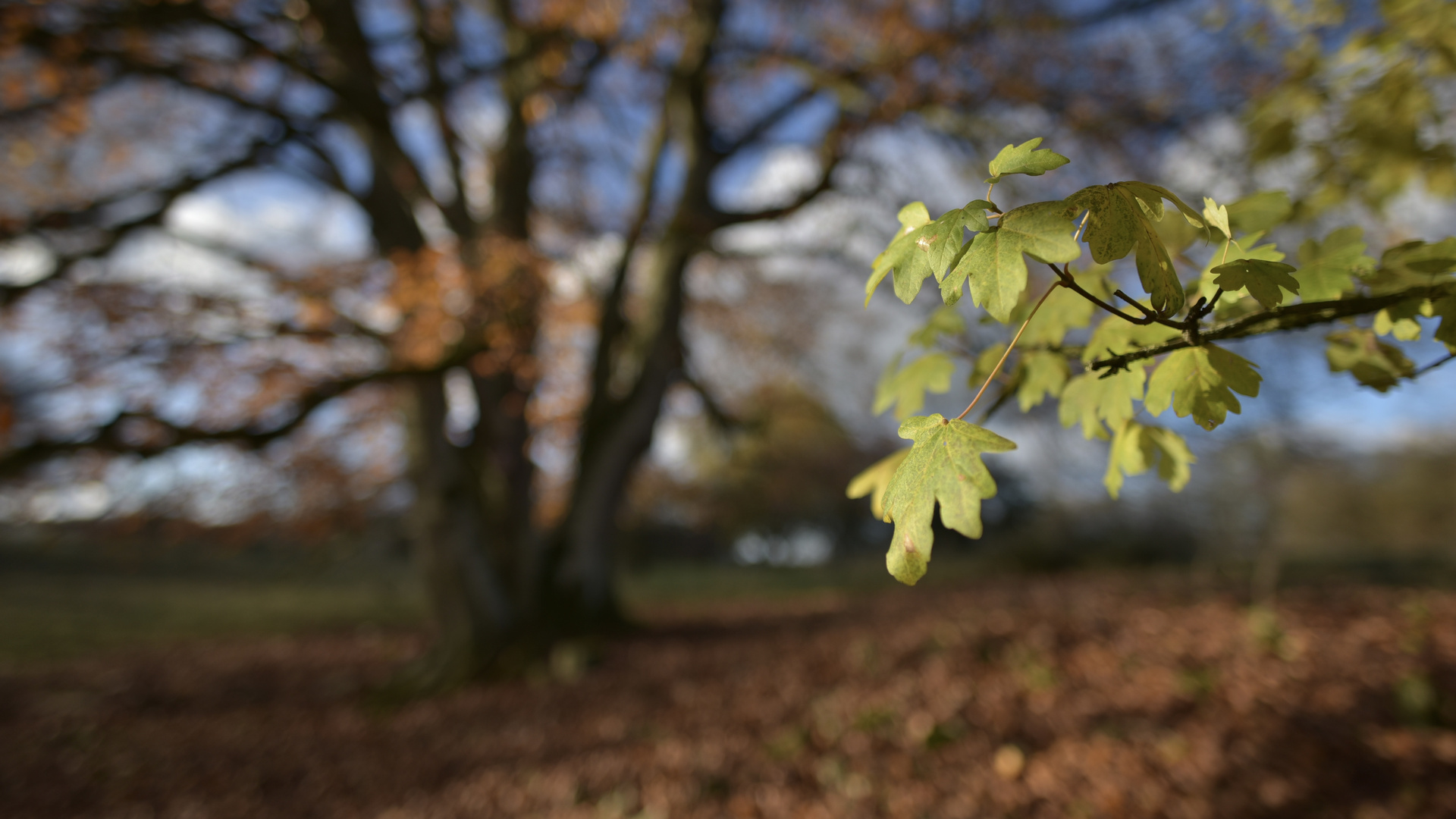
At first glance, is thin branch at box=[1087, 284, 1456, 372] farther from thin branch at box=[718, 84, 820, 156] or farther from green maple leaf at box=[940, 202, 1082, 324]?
thin branch at box=[718, 84, 820, 156]

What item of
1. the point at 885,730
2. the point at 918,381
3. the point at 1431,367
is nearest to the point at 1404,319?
the point at 1431,367

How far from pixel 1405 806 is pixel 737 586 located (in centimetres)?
1448

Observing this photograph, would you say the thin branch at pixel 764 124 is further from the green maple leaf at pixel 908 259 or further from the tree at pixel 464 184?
the green maple leaf at pixel 908 259

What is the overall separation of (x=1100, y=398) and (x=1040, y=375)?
0.13 meters

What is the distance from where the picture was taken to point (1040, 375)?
1.29 m

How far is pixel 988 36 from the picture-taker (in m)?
6.14

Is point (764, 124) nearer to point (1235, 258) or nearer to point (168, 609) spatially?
point (1235, 258)

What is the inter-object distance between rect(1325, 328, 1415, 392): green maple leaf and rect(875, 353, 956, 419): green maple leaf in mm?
619

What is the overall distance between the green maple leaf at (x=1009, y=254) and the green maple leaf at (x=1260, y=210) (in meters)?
0.57

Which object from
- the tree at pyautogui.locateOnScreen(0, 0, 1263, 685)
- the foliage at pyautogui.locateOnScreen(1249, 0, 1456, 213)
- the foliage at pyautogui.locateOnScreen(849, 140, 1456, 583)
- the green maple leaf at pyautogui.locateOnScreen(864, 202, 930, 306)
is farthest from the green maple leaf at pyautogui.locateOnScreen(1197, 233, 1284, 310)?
the tree at pyautogui.locateOnScreen(0, 0, 1263, 685)

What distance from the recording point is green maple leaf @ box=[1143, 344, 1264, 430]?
97cm

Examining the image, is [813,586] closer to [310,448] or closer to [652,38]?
[310,448]

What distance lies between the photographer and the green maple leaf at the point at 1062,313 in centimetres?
118

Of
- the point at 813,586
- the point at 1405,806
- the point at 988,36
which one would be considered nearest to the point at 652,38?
the point at 988,36
